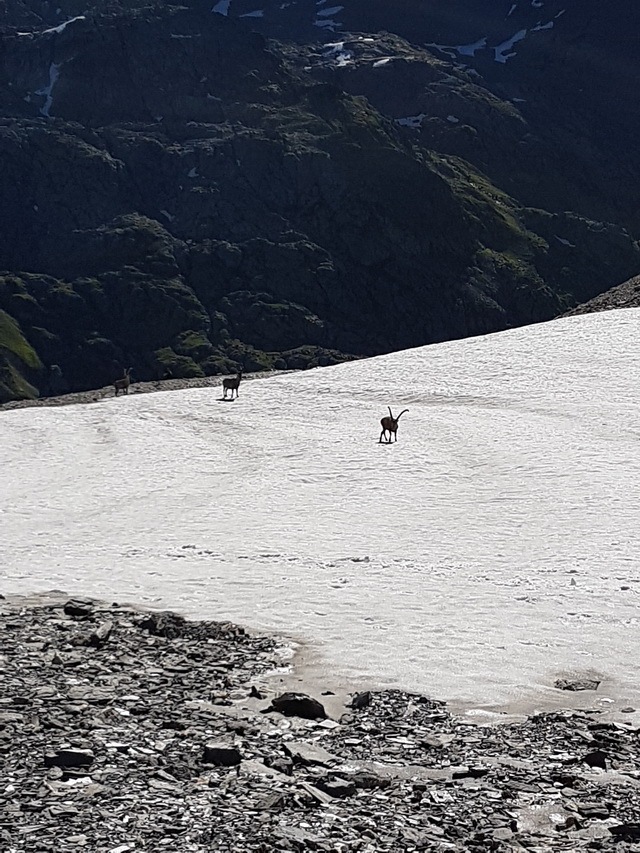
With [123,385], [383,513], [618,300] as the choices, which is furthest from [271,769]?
[618,300]

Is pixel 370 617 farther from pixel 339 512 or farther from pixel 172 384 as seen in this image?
pixel 172 384

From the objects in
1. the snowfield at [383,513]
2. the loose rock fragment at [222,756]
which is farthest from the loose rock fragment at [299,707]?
Result: the snowfield at [383,513]

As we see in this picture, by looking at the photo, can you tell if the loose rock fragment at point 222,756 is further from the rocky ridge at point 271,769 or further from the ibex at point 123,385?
the ibex at point 123,385

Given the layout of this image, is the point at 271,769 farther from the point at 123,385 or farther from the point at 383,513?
the point at 123,385

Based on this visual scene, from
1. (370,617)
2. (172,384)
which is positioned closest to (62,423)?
(172,384)

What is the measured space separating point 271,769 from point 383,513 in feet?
63.4

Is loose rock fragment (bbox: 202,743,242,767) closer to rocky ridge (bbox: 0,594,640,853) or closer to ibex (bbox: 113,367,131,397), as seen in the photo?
rocky ridge (bbox: 0,594,640,853)

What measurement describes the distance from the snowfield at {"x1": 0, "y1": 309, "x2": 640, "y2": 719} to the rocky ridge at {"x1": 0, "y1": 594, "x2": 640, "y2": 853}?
197 centimetres

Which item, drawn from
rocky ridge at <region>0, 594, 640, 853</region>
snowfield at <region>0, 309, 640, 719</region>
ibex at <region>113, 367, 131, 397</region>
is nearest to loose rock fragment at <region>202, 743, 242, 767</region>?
rocky ridge at <region>0, 594, 640, 853</region>

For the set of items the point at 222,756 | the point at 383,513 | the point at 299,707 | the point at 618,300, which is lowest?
the point at 383,513

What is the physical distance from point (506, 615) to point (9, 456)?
2641 centimetres

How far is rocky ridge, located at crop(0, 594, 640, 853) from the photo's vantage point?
30.1 ft

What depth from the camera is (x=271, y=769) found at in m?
10.7

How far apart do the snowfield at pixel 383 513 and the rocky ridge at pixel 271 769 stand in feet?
6.48
